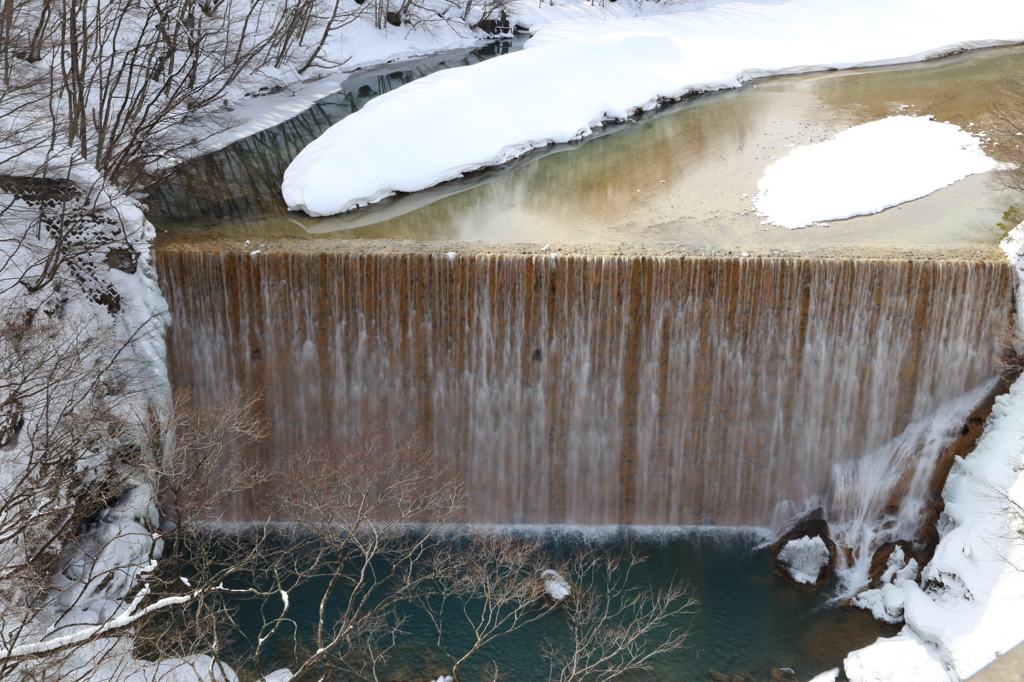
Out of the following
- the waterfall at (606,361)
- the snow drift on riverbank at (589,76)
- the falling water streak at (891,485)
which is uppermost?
the snow drift on riverbank at (589,76)

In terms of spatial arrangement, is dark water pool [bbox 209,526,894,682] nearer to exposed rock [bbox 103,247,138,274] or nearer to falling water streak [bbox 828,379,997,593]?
falling water streak [bbox 828,379,997,593]

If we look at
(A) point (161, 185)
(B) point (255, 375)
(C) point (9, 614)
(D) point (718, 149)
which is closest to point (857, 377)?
(D) point (718, 149)

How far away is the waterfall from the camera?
41.0ft

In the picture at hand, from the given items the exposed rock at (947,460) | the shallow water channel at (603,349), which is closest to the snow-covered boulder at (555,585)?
the shallow water channel at (603,349)

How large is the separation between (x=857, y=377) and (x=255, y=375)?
9047mm

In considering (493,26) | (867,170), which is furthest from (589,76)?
(493,26)

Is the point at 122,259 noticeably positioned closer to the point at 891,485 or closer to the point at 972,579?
the point at 891,485

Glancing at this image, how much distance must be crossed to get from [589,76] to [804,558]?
12.8 m

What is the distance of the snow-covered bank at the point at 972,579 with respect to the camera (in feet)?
35.1

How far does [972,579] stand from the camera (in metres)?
11.3

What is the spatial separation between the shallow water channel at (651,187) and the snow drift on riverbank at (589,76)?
1.53 feet

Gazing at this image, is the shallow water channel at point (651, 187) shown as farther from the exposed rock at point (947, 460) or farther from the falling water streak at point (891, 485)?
the falling water streak at point (891, 485)

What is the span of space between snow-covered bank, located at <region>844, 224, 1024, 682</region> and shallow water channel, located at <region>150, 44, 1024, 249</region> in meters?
2.67

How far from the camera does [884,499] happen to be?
43.3 feet
